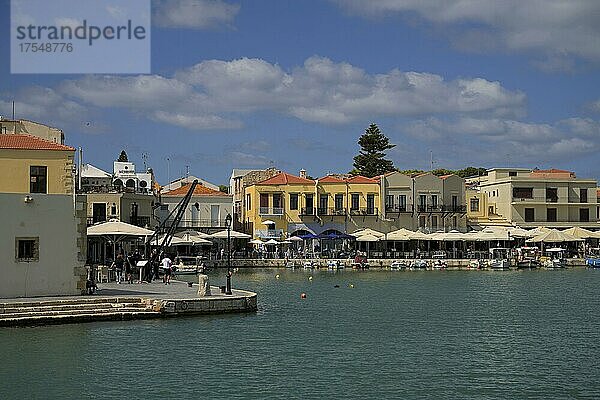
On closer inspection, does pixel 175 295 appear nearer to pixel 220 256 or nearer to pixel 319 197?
pixel 220 256

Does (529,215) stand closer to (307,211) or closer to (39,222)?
(307,211)

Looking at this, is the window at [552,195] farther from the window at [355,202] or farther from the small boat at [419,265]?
the small boat at [419,265]

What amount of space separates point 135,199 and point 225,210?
15506 mm

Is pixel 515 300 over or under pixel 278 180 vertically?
under

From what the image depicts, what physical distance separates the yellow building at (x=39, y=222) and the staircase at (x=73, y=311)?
1.50 metres

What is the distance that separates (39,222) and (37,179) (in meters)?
1.63

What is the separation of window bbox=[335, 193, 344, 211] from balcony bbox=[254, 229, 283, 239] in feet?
17.9

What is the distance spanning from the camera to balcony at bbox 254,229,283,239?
78.1 meters

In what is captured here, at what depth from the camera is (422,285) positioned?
50594 mm

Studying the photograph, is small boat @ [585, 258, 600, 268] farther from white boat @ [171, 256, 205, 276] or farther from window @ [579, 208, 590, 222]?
white boat @ [171, 256, 205, 276]

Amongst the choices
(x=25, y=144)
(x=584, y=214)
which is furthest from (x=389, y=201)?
(x=25, y=144)

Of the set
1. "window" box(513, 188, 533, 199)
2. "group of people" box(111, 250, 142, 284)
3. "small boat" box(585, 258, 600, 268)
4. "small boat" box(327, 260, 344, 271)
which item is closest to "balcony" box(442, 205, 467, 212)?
"window" box(513, 188, 533, 199)

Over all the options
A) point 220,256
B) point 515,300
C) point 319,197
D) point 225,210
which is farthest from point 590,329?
point 225,210

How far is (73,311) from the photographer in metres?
28.2
